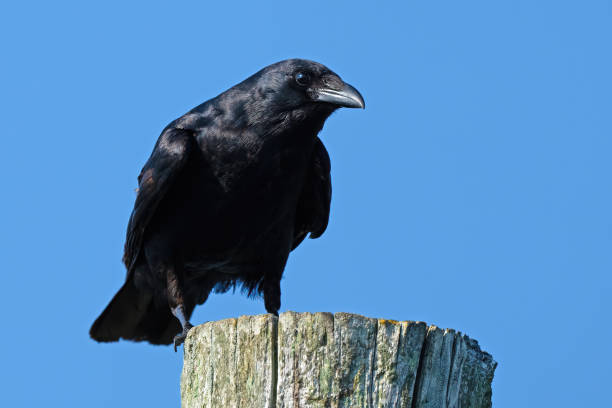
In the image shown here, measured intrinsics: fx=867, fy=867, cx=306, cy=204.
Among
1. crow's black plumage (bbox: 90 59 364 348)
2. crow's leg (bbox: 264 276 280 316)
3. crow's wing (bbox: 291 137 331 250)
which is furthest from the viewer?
crow's wing (bbox: 291 137 331 250)

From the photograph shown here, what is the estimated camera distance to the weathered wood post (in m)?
3.51

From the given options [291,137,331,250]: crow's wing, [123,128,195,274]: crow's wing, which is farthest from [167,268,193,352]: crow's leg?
[291,137,331,250]: crow's wing

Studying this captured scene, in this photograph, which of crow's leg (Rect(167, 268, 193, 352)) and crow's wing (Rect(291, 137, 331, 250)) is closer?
crow's leg (Rect(167, 268, 193, 352))

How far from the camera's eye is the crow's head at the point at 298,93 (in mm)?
6133

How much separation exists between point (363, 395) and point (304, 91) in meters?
3.13

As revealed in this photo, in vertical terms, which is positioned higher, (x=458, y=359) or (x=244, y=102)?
(x=244, y=102)

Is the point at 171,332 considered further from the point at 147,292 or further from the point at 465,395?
the point at 465,395

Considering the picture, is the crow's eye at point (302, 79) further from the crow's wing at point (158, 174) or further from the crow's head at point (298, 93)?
the crow's wing at point (158, 174)

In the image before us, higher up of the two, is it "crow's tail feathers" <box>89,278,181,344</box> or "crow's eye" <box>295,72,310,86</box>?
"crow's eye" <box>295,72,310,86</box>

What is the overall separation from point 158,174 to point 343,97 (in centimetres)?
141

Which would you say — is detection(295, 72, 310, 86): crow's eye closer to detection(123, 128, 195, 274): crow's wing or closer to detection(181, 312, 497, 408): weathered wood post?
detection(123, 128, 195, 274): crow's wing

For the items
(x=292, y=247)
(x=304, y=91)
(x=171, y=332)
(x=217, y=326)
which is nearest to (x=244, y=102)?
(x=304, y=91)

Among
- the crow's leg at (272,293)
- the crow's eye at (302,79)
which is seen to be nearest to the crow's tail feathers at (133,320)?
the crow's leg at (272,293)

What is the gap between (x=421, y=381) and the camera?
3562mm
